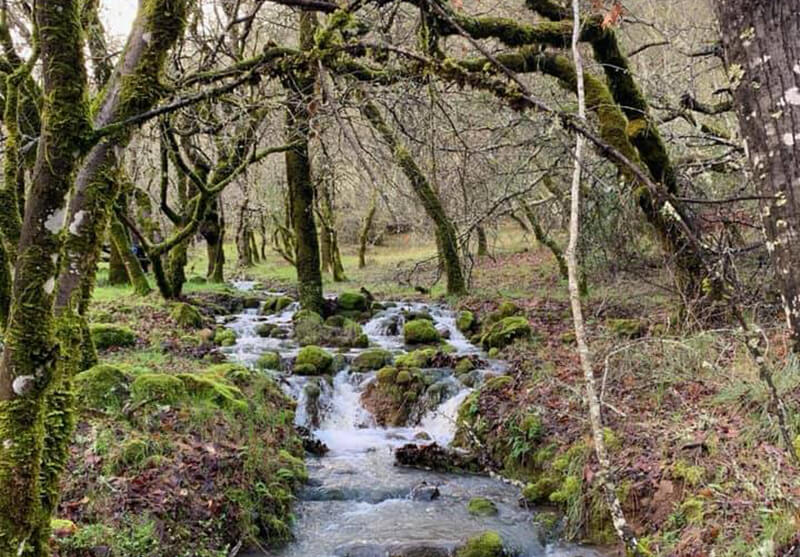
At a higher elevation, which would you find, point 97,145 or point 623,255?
point 97,145

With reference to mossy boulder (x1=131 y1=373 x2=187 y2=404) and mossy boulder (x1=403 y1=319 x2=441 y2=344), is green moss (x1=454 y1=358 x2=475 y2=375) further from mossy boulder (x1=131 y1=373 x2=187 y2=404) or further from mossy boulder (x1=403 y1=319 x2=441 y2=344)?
mossy boulder (x1=131 y1=373 x2=187 y2=404)

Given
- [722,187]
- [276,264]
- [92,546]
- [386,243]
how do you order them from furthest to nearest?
[386,243] → [276,264] → [722,187] → [92,546]

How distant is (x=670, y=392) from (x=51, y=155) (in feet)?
19.1

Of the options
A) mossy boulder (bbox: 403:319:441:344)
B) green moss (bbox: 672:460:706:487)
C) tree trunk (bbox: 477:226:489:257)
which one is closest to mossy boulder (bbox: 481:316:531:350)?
mossy boulder (bbox: 403:319:441:344)

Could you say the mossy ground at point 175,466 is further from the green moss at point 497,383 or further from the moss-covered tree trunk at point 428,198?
the moss-covered tree trunk at point 428,198

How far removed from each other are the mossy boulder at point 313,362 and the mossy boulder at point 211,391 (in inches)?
112

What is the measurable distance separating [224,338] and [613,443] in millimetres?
7496

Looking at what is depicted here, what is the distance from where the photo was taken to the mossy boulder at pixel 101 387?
6047mm

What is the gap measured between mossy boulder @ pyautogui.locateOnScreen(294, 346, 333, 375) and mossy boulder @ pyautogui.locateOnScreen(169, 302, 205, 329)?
2.70 m

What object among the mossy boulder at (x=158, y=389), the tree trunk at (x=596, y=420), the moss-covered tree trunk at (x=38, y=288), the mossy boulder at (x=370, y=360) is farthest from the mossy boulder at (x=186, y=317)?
the tree trunk at (x=596, y=420)

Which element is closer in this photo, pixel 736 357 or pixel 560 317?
pixel 736 357

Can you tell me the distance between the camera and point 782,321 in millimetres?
6348

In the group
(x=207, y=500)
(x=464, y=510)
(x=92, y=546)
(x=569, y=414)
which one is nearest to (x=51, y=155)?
(x=92, y=546)

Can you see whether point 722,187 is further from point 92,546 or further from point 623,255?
point 92,546
